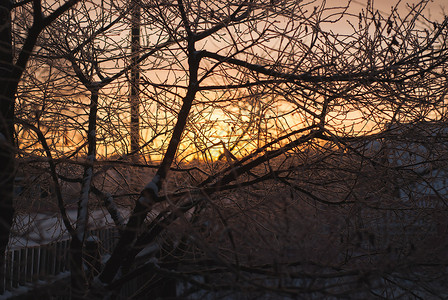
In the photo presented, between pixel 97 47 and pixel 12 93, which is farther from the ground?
pixel 97 47

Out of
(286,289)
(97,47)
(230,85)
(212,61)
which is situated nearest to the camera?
(286,289)

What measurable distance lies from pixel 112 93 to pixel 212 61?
152cm

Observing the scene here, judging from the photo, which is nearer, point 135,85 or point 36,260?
point 135,85

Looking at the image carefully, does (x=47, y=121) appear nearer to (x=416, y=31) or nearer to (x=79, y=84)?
(x=79, y=84)

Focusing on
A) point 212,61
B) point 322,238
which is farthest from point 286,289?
point 212,61

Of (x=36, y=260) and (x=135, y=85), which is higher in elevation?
(x=135, y=85)

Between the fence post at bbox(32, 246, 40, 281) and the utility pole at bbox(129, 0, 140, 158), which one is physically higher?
the utility pole at bbox(129, 0, 140, 158)

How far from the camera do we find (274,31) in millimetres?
3811

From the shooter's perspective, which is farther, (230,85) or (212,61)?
(212,61)

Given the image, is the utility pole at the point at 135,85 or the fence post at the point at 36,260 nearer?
the utility pole at the point at 135,85

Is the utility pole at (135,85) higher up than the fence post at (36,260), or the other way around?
the utility pole at (135,85)

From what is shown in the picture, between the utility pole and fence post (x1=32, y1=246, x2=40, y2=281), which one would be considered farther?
fence post (x1=32, y1=246, x2=40, y2=281)

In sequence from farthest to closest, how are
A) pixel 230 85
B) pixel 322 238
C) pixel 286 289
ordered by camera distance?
pixel 230 85, pixel 322 238, pixel 286 289

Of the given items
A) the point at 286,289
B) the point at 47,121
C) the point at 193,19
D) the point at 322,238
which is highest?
the point at 193,19
